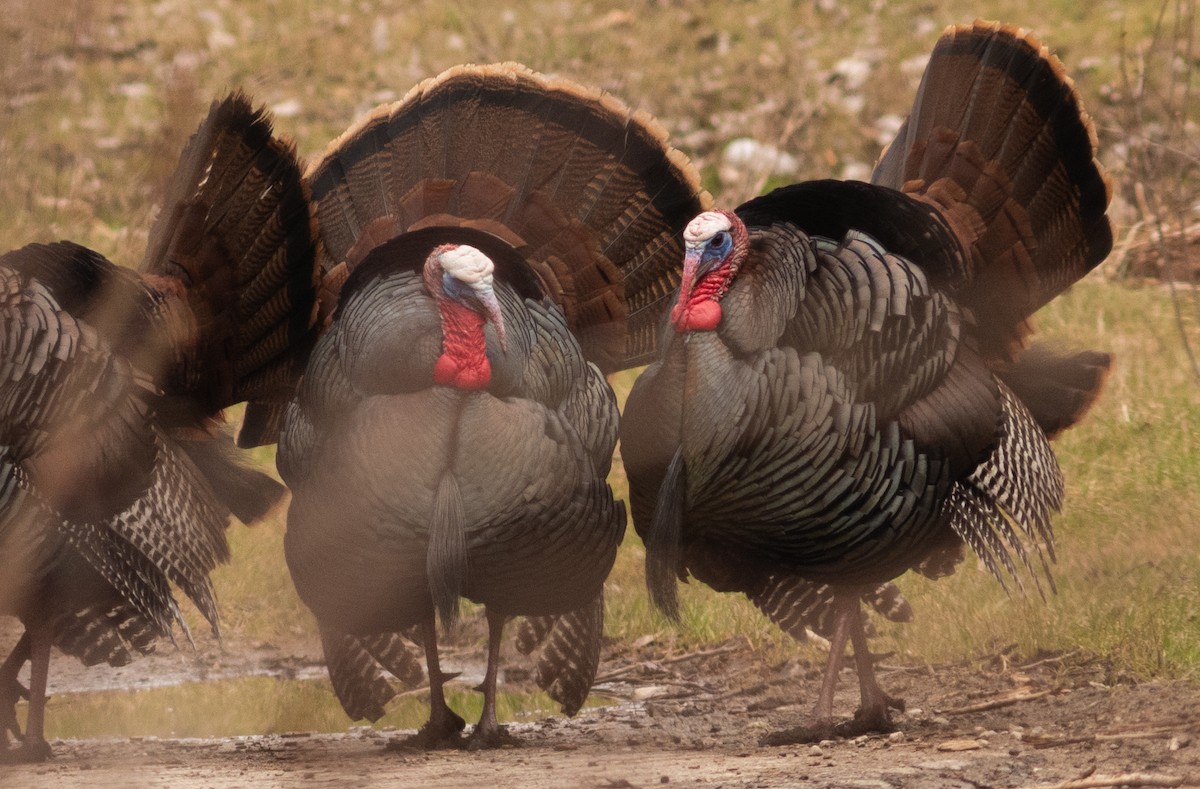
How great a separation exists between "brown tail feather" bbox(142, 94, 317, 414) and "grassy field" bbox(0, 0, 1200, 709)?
169mm

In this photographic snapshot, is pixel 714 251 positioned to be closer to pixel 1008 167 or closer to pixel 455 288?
pixel 455 288

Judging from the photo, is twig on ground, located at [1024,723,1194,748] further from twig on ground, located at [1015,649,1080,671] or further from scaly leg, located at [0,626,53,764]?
scaly leg, located at [0,626,53,764]

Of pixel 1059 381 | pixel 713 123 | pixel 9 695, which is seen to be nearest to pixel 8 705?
pixel 9 695

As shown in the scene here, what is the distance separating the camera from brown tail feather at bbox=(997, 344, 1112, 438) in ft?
16.6

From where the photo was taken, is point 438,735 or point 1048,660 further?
point 1048,660

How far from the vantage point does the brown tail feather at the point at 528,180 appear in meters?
4.97

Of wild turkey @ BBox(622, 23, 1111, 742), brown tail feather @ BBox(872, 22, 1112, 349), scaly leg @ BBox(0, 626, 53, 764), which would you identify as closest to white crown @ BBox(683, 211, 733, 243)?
wild turkey @ BBox(622, 23, 1111, 742)

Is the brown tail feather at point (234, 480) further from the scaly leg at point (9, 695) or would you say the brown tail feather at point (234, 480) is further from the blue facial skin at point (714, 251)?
the blue facial skin at point (714, 251)

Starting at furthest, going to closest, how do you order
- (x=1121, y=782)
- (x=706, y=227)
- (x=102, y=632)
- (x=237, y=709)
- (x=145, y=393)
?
(x=237, y=709)
(x=145, y=393)
(x=102, y=632)
(x=706, y=227)
(x=1121, y=782)

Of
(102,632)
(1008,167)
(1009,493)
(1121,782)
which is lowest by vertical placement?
(1121,782)

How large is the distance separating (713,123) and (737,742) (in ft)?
20.7

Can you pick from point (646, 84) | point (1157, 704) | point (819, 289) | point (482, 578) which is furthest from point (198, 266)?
point (646, 84)

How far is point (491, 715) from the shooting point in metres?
4.64

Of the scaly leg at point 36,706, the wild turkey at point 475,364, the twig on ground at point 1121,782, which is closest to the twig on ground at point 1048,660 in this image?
the wild turkey at point 475,364
